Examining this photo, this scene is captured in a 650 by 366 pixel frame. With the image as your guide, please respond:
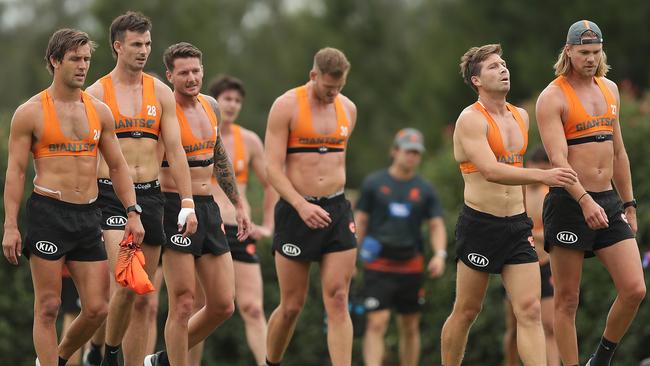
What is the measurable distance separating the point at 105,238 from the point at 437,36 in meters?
24.9

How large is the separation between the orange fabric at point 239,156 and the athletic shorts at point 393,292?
2.19 meters

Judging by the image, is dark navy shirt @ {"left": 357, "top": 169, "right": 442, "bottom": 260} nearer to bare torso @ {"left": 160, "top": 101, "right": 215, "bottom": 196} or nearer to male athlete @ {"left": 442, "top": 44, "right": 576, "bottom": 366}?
male athlete @ {"left": 442, "top": 44, "right": 576, "bottom": 366}

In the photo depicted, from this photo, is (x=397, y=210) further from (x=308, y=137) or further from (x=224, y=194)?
(x=308, y=137)

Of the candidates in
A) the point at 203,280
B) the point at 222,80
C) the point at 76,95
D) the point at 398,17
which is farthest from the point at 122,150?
the point at 398,17

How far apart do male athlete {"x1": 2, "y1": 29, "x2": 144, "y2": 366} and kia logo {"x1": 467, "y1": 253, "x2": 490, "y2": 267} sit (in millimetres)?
2620

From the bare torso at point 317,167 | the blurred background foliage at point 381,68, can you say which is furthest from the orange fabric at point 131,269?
the blurred background foliage at point 381,68

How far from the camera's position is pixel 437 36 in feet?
108

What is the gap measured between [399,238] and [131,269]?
5.28m

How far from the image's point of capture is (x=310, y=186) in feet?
32.1

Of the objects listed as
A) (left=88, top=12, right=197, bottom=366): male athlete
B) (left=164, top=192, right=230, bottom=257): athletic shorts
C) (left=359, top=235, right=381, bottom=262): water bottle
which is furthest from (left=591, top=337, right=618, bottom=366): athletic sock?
(left=359, top=235, right=381, bottom=262): water bottle

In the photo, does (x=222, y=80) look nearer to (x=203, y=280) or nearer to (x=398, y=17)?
(x=203, y=280)

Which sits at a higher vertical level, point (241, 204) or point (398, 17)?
point (398, 17)

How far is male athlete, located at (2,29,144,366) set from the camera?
8289 mm

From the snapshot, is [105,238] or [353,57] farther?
[353,57]
